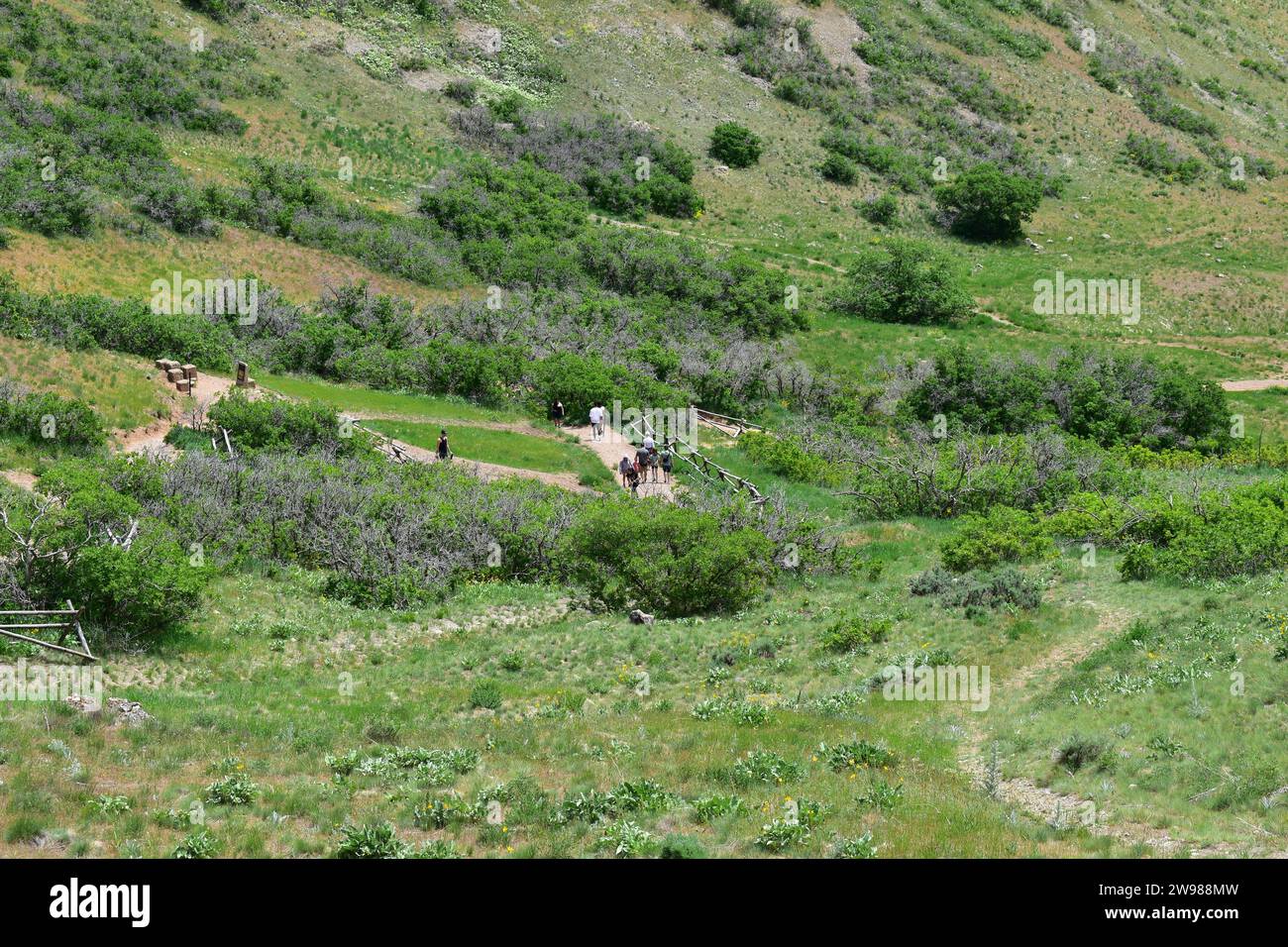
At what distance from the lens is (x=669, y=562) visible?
23844mm

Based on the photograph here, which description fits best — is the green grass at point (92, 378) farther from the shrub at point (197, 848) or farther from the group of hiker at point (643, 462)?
the shrub at point (197, 848)

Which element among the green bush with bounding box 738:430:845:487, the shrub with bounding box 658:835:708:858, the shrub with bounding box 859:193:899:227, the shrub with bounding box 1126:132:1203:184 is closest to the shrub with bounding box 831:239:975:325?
the shrub with bounding box 859:193:899:227

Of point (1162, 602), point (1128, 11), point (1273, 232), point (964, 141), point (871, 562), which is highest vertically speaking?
point (1128, 11)

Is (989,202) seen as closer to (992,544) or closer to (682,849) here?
(992,544)

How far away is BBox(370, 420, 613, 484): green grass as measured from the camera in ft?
113

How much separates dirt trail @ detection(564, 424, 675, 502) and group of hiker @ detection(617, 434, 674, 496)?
0.18 m

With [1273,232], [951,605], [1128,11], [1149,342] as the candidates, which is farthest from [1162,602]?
[1128,11]

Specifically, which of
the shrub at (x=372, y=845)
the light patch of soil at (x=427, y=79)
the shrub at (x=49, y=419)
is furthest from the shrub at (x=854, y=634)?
the light patch of soil at (x=427, y=79)

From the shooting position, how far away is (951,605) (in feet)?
67.9

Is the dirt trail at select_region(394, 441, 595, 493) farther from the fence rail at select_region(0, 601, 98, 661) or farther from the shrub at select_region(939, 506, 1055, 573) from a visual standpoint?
the fence rail at select_region(0, 601, 98, 661)

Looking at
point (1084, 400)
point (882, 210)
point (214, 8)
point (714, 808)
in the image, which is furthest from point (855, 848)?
point (214, 8)
